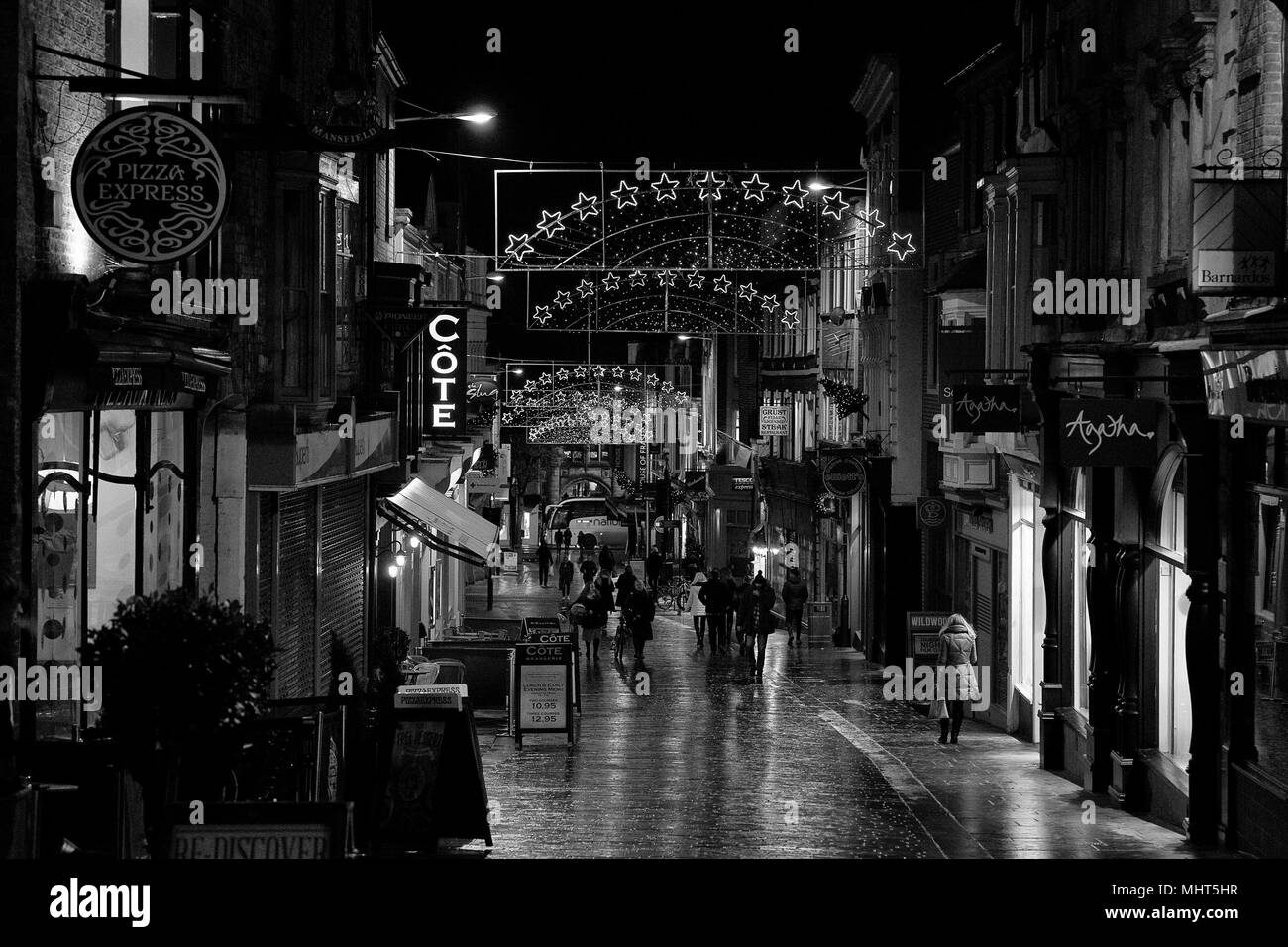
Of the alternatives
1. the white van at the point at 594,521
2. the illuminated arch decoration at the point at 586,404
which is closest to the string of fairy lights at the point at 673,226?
the illuminated arch decoration at the point at 586,404

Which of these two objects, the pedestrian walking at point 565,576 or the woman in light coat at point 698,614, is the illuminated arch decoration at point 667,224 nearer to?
the woman in light coat at point 698,614

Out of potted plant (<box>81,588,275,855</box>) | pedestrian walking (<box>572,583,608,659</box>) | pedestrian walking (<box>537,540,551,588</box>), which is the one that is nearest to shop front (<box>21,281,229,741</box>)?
potted plant (<box>81,588,275,855</box>)

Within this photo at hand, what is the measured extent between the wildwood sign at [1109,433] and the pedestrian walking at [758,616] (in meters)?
14.3

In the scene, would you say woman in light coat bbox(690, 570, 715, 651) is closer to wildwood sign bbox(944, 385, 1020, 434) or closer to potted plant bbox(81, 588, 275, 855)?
wildwood sign bbox(944, 385, 1020, 434)

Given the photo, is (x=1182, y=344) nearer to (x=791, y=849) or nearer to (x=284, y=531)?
(x=791, y=849)

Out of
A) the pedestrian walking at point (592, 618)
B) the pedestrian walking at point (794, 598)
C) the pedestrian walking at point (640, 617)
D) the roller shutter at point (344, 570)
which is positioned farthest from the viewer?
the pedestrian walking at point (794, 598)

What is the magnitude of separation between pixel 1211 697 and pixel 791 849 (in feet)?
14.1

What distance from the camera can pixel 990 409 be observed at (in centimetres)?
2206

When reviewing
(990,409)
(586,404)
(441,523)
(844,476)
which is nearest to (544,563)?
(586,404)

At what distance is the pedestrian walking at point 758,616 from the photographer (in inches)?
1245

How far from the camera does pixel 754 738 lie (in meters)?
23.2

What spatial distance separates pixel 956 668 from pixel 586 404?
44.8 meters

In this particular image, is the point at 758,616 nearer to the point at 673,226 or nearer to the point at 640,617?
the point at 640,617
